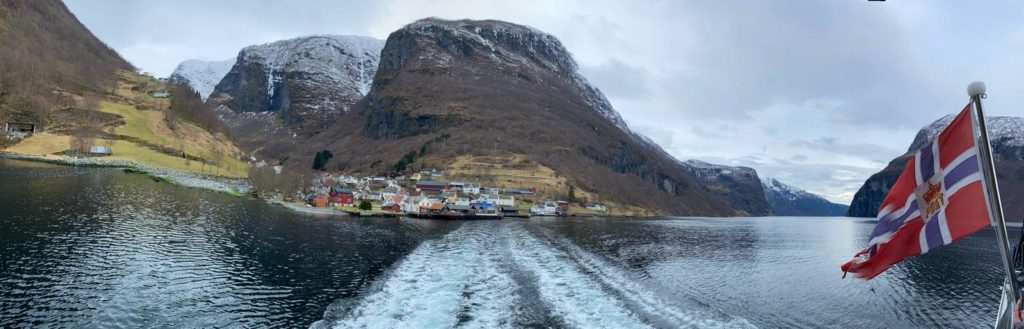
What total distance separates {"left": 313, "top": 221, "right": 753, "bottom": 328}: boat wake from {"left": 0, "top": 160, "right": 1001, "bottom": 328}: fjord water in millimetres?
129

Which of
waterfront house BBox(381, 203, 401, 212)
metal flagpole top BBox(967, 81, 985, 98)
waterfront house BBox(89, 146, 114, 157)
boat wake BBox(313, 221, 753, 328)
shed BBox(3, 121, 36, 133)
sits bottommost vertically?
boat wake BBox(313, 221, 753, 328)

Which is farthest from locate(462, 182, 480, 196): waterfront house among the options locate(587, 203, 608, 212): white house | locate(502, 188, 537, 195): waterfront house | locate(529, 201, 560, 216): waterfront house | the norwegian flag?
the norwegian flag

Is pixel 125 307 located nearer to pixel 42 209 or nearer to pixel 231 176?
pixel 42 209

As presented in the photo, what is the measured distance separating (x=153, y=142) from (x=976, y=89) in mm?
193449

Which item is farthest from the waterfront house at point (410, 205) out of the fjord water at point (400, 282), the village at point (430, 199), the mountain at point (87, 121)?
the mountain at point (87, 121)

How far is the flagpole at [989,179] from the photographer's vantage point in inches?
311

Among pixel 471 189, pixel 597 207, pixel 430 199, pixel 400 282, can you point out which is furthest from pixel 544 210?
pixel 400 282

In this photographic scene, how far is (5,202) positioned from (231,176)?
10352 centimetres

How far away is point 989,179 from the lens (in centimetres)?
823

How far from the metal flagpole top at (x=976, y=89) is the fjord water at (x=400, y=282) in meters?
18.3

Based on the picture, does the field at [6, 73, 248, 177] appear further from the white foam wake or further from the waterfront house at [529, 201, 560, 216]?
the white foam wake

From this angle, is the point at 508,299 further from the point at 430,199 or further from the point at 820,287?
the point at 430,199

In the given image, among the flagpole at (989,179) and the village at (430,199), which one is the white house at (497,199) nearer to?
the village at (430,199)

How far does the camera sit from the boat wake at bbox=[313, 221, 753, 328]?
2461cm
